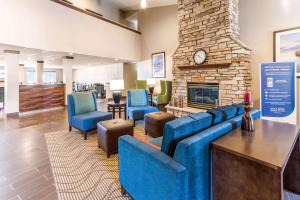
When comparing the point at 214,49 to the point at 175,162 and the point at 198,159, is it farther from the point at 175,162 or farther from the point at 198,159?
the point at 175,162

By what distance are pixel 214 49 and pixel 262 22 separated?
4.26 feet

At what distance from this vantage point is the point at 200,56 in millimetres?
4801

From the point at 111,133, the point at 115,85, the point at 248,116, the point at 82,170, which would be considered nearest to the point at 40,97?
the point at 115,85

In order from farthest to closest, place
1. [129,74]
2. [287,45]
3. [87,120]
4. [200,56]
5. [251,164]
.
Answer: [129,74], [200,56], [287,45], [87,120], [251,164]

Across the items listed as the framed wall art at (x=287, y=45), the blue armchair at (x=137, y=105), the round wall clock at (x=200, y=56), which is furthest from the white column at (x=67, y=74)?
the framed wall art at (x=287, y=45)

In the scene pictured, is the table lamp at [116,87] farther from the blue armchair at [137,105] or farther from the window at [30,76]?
the window at [30,76]

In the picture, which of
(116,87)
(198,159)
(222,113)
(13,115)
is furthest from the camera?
(13,115)

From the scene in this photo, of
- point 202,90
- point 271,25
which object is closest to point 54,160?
point 202,90

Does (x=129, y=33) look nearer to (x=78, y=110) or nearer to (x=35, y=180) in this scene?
(x=78, y=110)

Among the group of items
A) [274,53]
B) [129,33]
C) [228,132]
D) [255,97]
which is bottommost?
[228,132]

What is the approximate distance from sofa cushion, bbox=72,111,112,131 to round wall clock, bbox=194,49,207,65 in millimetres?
2835

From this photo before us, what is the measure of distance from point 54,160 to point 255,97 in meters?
4.72

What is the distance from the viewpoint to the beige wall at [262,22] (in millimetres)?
3920

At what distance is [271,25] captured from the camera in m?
4.18
